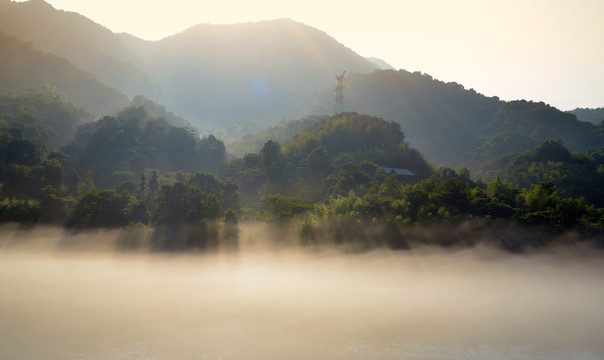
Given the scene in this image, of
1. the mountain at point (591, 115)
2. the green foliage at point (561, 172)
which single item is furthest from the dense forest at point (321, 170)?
the mountain at point (591, 115)

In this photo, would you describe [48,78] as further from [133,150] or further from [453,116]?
[453,116]

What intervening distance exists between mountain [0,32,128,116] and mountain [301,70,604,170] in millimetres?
82743

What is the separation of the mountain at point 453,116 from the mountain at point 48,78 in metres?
82.7

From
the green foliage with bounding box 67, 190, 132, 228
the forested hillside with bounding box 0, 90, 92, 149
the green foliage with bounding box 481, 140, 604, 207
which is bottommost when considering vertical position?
the green foliage with bounding box 67, 190, 132, 228

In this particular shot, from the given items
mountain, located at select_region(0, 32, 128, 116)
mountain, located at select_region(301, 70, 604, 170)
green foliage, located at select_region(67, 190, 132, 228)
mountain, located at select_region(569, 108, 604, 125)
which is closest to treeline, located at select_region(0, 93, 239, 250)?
green foliage, located at select_region(67, 190, 132, 228)

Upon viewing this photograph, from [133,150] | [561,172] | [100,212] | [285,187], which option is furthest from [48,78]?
[561,172]

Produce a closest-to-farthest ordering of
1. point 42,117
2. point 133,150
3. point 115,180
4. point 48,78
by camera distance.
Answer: point 115,180 → point 133,150 → point 42,117 → point 48,78

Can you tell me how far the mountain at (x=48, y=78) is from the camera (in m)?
133

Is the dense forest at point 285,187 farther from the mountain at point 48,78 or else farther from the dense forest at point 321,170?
the mountain at point 48,78

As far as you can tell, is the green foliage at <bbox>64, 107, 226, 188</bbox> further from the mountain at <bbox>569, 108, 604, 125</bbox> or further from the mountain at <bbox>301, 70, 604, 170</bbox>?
the mountain at <bbox>569, 108, 604, 125</bbox>

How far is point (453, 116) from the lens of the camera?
15350 centimetres

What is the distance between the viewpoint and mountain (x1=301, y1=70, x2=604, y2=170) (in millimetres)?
121750

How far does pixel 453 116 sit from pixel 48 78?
13277cm

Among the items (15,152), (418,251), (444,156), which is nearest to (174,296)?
(418,251)
